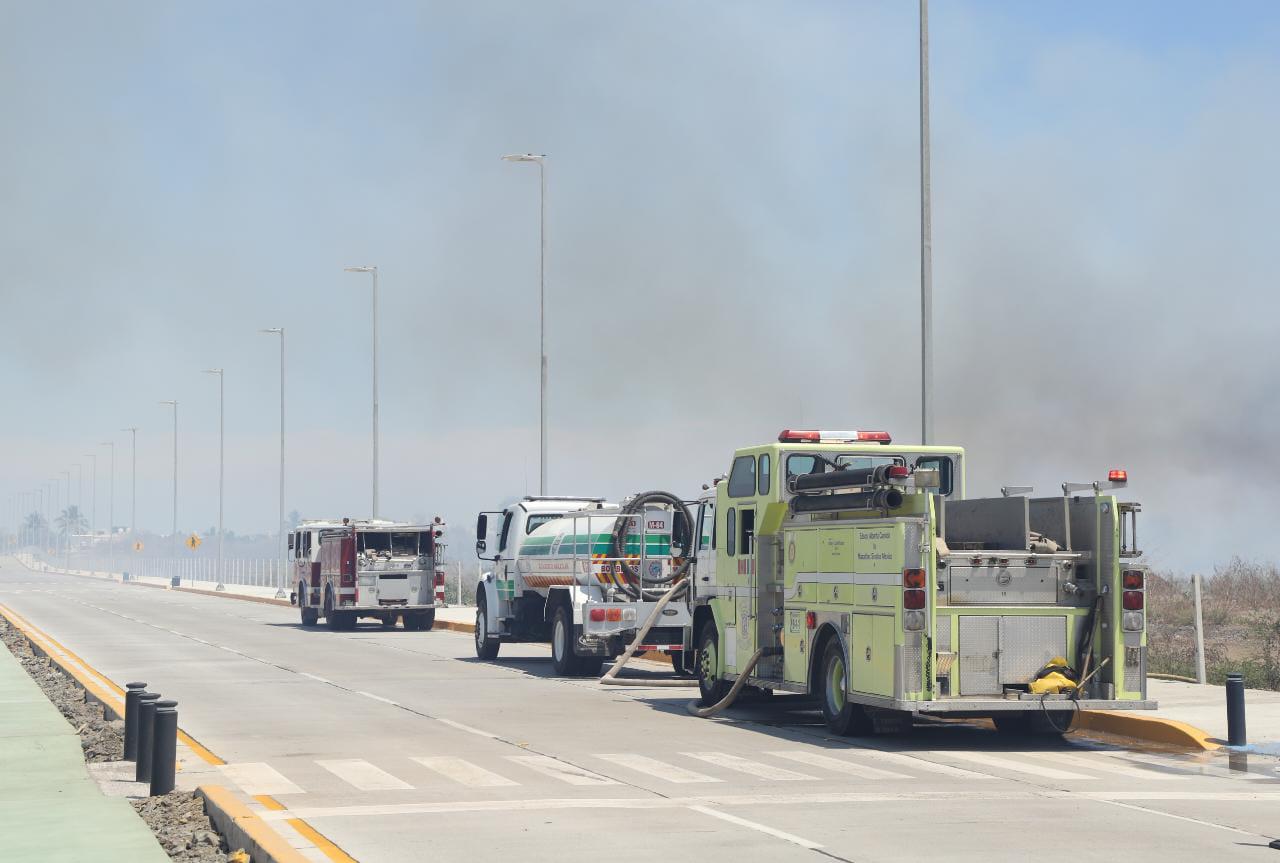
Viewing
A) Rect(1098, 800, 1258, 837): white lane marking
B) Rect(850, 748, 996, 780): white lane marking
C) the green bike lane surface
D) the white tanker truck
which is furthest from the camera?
the white tanker truck

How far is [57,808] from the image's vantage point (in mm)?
12297

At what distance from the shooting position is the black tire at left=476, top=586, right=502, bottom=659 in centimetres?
3122

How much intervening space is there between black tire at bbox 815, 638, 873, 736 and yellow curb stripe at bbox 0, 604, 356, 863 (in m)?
6.12

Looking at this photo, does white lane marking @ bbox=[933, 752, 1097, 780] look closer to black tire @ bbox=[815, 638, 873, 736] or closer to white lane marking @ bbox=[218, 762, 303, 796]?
black tire @ bbox=[815, 638, 873, 736]

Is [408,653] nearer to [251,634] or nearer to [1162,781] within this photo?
[251,634]

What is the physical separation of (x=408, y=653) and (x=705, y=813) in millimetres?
22040

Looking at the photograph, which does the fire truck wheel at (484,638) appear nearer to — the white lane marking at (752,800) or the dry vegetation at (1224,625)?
the dry vegetation at (1224,625)

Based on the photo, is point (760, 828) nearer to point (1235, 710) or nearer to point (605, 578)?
point (1235, 710)

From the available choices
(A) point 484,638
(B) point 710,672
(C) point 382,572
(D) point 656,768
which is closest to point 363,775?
(D) point 656,768

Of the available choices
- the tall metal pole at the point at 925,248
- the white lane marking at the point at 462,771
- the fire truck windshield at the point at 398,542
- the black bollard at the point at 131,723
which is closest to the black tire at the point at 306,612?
the fire truck windshield at the point at 398,542

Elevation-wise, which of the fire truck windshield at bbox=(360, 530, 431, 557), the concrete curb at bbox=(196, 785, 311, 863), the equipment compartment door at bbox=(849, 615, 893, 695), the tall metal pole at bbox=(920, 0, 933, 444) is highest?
the tall metal pole at bbox=(920, 0, 933, 444)

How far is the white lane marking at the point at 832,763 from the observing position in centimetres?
1476

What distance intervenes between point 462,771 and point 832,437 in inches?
264

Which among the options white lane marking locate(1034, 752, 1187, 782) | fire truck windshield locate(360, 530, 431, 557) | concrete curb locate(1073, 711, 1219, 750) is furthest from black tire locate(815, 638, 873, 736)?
fire truck windshield locate(360, 530, 431, 557)
